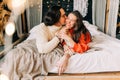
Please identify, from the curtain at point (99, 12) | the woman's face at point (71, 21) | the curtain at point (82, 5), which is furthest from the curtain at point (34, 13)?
the woman's face at point (71, 21)

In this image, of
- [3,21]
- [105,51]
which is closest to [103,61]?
[105,51]

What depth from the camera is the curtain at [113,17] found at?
8.05ft

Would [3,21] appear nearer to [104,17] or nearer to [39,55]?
[39,55]

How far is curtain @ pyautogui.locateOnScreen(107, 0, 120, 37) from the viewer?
2.45 meters

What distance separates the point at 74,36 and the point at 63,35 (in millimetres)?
107

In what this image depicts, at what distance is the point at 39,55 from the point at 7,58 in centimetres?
24

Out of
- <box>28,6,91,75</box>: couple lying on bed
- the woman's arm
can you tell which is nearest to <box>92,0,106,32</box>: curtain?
<box>28,6,91,75</box>: couple lying on bed

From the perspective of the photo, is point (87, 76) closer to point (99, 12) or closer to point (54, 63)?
point (54, 63)

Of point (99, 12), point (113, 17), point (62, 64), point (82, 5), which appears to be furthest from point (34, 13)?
point (62, 64)

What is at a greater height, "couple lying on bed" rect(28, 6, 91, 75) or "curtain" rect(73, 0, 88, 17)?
"curtain" rect(73, 0, 88, 17)

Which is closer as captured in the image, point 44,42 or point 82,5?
point 44,42

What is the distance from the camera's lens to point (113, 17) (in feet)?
8.16

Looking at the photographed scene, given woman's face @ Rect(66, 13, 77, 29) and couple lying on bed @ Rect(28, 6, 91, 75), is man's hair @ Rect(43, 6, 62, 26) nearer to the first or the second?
couple lying on bed @ Rect(28, 6, 91, 75)

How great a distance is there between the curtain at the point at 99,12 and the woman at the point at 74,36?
0.97m
